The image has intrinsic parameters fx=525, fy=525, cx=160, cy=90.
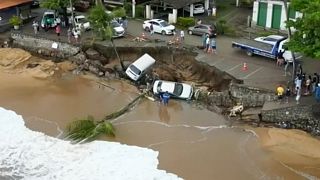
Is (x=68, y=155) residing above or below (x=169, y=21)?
below

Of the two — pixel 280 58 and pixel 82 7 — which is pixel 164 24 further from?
pixel 280 58

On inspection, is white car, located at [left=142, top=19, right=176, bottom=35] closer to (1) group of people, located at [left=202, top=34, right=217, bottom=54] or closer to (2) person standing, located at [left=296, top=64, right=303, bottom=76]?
(1) group of people, located at [left=202, top=34, right=217, bottom=54]

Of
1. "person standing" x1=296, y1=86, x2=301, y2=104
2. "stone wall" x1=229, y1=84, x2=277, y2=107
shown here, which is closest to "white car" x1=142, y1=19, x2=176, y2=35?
"stone wall" x1=229, y1=84, x2=277, y2=107

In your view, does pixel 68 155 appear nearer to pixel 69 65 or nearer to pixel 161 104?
pixel 161 104

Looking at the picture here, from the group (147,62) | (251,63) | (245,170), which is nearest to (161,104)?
(147,62)

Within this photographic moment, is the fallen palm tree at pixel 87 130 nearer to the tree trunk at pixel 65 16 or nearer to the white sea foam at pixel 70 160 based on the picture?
the white sea foam at pixel 70 160
